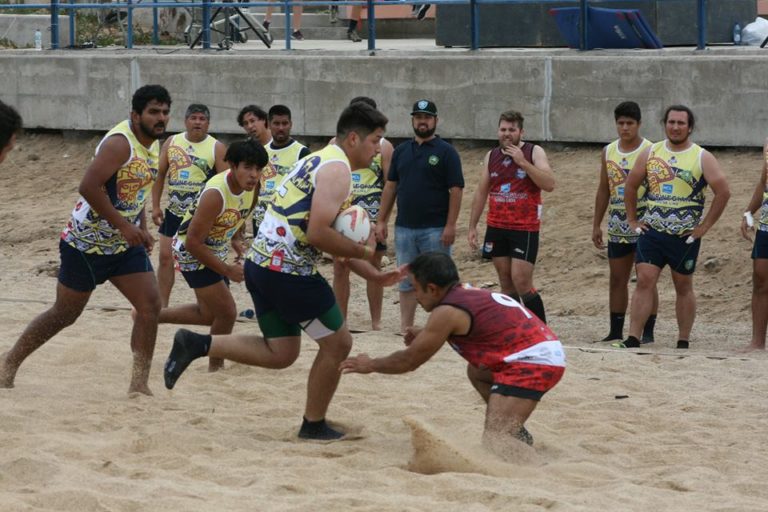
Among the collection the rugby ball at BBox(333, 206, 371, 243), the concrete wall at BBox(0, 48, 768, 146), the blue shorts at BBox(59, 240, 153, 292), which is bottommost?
the blue shorts at BBox(59, 240, 153, 292)

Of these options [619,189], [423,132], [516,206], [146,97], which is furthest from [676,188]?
[146,97]

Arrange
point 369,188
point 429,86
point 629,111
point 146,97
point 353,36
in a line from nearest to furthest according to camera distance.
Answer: point 146,97
point 629,111
point 369,188
point 429,86
point 353,36

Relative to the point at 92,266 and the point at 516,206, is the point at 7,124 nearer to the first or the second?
the point at 92,266

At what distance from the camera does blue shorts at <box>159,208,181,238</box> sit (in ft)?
36.1

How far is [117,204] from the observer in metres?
7.88

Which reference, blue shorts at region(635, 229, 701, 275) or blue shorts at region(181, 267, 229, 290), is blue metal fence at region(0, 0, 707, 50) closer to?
blue shorts at region(635, 229, 701, 275)

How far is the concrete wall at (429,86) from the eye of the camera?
13.9 meters

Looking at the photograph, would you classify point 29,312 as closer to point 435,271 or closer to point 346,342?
point 346,342

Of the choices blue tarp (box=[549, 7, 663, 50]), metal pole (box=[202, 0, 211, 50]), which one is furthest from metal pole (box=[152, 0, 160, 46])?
blue tarp (box=[549, 7, 663, 50])

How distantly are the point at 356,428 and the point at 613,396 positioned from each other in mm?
1855

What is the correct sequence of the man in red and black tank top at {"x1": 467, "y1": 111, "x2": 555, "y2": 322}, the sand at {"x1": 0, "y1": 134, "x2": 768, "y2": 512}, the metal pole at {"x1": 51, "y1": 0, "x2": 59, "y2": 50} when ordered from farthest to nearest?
the metal pole at {"x1": 51, "y1": 0, "x2": 59, "y2": 50} → the man in red and black tank top at {"x1": 467, "y1": 111, "x2": 555, "y2": 322} → the sand at {"x1": 0, "y1": 134, "x2": 768, "y2": 512}

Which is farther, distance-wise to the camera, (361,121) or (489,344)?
(361,121)

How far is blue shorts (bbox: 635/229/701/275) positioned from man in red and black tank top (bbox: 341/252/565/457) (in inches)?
145

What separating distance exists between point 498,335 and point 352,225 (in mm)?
956
